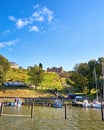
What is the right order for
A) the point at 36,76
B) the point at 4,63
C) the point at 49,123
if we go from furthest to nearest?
the point at 4,63 < the point at 36,76 < the point at 49,123

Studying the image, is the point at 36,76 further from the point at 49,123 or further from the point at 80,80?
the point at 49,123

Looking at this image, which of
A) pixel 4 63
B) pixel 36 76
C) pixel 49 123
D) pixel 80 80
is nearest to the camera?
pixel 49 123

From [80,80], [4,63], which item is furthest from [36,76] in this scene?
[80,80]

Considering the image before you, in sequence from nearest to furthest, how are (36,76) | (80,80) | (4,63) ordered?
(80,80), (36,76), (4,63)

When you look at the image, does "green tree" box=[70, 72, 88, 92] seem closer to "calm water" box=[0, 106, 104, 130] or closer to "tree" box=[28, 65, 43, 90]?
"tree" box=[28, 65, 43, 90]

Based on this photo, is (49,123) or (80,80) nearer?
(49,123)

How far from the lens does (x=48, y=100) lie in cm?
10694

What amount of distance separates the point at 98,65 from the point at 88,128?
314ft

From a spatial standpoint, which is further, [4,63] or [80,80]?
[4,63]

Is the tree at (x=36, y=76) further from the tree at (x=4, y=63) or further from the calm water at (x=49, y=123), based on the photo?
the calm water at (x=49, y=123)

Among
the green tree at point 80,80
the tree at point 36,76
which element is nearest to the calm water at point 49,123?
the green tree at point 80,80

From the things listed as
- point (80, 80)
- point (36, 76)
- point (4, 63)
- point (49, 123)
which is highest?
point (4, 63)

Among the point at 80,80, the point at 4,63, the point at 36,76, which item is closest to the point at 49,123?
the point at 80,80

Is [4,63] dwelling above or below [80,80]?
above
